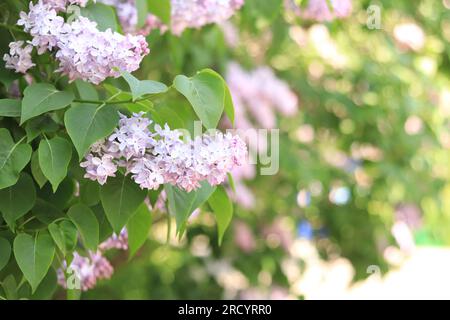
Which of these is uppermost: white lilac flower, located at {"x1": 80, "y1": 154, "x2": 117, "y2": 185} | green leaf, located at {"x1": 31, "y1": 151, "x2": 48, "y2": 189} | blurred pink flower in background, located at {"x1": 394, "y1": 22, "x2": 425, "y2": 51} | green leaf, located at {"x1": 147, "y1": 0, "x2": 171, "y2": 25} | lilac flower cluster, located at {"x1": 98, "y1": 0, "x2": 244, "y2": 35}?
blurred pink flower in background, located at {"x1": 394, "y1": 22, "x2": 425, "y2": 51}

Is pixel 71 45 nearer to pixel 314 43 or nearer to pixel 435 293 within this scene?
pixel 314 43

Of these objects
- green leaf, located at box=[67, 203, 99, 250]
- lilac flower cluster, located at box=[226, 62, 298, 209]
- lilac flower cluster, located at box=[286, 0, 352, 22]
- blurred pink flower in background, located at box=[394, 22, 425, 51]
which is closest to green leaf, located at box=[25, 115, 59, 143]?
green leaf, located at box=[67, 203, 99, 250]

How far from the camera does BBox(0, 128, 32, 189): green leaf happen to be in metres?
1.33

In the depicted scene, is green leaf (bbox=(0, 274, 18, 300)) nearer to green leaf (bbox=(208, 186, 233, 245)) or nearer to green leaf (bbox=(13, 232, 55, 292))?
green leaf (bbox=(13, 232, 55, 292))

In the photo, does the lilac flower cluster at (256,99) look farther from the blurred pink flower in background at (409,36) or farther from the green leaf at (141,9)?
the green leaf at (141,9)

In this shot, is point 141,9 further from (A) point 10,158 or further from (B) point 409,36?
(B) point 409,36

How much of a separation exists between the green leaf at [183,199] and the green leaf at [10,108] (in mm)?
251

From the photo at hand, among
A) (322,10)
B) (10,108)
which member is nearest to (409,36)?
(322,10)

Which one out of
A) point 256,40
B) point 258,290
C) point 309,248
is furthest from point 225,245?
point 256,40

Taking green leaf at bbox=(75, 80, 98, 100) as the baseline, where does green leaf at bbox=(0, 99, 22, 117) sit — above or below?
below

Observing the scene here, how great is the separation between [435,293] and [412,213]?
2902 millimetres

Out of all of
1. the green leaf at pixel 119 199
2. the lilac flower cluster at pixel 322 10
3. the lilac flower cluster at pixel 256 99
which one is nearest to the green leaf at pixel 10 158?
the green leaf at pixel 119 199

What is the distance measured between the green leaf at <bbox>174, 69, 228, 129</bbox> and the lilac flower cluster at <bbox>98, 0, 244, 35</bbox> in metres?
0.57

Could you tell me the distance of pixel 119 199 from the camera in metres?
1.39
